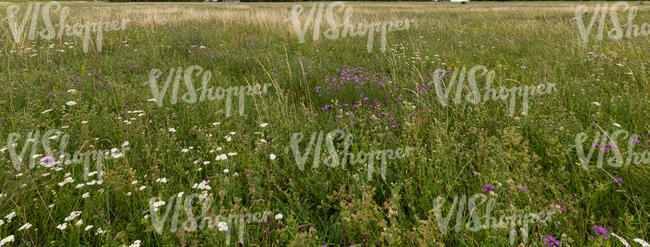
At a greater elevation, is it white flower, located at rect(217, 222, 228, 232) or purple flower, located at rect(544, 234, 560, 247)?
white flower, located at rect(217, 222, 228, 232)

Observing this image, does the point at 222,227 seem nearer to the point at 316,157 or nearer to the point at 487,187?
the point at 316,157

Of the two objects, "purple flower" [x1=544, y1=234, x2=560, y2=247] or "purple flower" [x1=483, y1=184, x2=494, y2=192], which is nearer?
"purple flower" [x1=544, y1=234, x2=560, y2=247]

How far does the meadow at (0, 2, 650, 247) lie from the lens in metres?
1.68

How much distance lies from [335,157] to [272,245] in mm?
823

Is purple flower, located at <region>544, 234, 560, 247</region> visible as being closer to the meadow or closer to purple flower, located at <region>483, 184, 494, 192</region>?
the meadow

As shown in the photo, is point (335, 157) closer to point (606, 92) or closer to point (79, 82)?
point (606, 92)

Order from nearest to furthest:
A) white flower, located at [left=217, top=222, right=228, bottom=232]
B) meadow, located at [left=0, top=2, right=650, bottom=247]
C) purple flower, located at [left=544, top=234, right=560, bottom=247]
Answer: purple flower, located at [left=544, top=234, right=560, bottom=247] → white flower, located at [left=217, top=222, right=228, bottom=232] → meadow, located at [left=0, top=2, right=650, bottom=247]

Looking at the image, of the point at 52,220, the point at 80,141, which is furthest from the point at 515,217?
the point at 80,141

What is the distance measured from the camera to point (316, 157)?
2.37m

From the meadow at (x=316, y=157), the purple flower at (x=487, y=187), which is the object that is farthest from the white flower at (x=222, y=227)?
the purple flower at (x=487, y=187)

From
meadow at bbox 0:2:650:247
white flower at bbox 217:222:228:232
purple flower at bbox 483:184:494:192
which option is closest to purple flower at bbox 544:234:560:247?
meadow at bbox 0:2:650:247

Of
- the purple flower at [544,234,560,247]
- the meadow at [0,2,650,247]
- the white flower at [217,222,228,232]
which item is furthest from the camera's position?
the meadow at [0,2,650,247]

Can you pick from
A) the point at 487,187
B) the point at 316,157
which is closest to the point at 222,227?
the point at 316,157

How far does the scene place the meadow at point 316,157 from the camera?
66.0 inches
